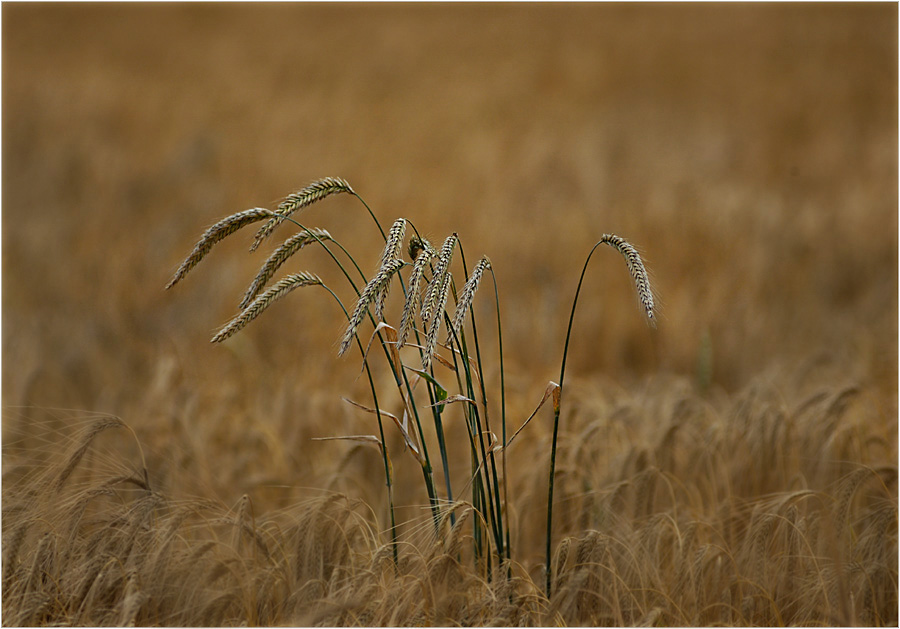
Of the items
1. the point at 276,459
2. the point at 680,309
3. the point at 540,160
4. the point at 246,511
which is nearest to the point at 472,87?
the point at 540,160

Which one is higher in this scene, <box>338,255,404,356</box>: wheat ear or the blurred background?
the blurred background

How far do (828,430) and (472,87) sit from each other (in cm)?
768

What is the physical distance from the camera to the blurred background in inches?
196

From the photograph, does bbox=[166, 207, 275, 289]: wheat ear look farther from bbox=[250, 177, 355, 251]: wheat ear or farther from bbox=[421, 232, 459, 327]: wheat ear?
bbox=[421, 232, 459, 327]: wheat ear

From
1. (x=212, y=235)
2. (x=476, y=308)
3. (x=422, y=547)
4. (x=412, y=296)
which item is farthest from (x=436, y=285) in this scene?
(x=476, y=308)

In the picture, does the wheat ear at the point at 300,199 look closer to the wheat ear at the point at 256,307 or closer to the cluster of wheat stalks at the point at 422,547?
the cluster of wheat stalks at the point at 422,547

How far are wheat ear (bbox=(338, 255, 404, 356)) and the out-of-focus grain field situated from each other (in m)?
0.61

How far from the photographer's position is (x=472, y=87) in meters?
9.60

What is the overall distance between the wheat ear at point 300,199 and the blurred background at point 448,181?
1.99m

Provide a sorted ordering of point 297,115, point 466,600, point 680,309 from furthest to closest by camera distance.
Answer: point 297,115, point 680,309, point 466,600

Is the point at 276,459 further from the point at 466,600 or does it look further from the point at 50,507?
the point at 466,600

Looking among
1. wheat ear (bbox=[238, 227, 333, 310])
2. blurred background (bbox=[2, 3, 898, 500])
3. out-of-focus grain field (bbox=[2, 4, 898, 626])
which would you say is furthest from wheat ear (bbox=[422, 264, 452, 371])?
blurred background (bbox=[2, 3, 898, 500])

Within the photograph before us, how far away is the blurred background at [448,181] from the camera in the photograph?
16.3ft

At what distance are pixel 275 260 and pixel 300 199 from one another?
0.15 meters
